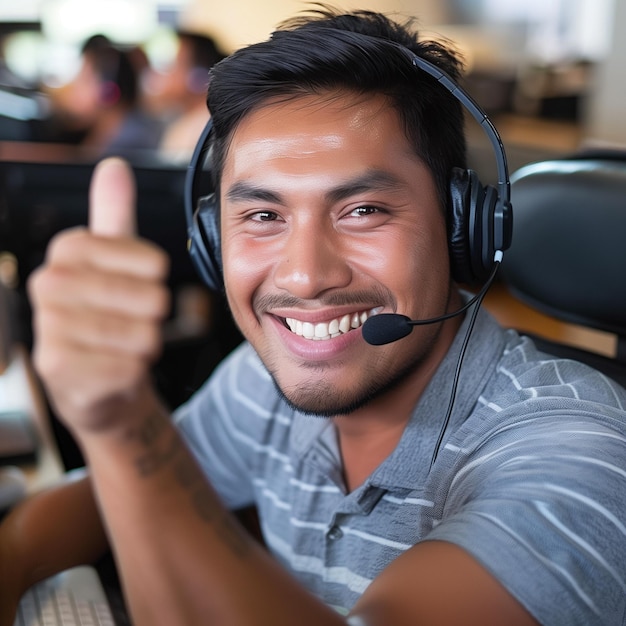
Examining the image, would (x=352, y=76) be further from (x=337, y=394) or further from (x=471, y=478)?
(x=471, y=478)

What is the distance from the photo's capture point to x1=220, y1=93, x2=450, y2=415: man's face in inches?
37.9

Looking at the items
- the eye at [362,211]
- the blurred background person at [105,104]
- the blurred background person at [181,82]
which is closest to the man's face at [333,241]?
the eye at [362,211]

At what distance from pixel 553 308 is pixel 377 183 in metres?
0.36

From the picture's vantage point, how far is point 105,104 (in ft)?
14.2

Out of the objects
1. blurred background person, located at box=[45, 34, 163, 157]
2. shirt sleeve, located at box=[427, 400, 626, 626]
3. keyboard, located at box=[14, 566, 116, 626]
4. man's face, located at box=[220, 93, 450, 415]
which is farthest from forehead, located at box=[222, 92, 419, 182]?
blurred background person, located at box=[45, 34, 163, 157]

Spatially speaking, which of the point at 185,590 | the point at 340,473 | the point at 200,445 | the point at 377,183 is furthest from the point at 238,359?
the point at 185,590

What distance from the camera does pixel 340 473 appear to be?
1104 millimetres

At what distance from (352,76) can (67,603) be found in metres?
0.71

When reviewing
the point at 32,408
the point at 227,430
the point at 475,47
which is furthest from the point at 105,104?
the point at 227,430

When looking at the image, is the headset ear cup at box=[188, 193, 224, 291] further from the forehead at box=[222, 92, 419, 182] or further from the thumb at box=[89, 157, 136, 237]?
the thumb at box=[89, 157, 136, 237]

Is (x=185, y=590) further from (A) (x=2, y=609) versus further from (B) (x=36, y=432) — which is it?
(B) (x=36, y=432)

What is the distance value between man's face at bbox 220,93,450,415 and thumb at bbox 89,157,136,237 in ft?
1.21

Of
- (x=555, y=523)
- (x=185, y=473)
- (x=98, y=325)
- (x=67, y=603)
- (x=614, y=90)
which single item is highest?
(x=98, y=325)

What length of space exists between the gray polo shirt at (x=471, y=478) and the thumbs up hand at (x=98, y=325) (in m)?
0.30
